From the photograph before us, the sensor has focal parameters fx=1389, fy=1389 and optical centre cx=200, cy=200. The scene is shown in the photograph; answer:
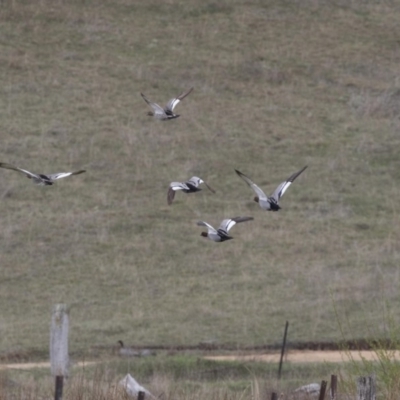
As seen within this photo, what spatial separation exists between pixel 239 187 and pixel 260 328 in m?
11.6

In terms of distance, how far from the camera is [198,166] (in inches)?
1420

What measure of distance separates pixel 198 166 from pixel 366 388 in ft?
87.7

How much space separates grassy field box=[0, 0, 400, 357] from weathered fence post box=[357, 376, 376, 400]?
31.7ft

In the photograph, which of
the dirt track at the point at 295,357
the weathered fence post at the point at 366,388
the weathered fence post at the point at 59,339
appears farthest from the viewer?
the dirt track at the point at 295,357

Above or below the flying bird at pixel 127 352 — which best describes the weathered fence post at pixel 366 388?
above

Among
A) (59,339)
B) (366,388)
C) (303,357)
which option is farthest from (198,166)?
(366,388)

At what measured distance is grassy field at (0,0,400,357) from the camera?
83.5 ft

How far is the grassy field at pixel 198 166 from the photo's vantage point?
2545cm

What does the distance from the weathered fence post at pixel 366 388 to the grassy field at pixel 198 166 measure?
9.68 metres

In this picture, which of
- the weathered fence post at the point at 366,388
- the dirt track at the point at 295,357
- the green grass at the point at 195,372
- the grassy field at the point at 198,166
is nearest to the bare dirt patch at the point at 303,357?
the dirt track at the point at 295,357

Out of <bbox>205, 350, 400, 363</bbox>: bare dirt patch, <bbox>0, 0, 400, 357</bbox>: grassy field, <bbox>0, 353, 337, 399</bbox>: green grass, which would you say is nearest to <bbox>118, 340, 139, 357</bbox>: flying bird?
<bbox>0, 353, 337, 399</bbox>: green grass

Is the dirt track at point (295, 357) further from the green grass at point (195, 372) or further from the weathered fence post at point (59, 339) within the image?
the weathered fence post at point (59, 339)

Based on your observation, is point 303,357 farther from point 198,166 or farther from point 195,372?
point 198,166

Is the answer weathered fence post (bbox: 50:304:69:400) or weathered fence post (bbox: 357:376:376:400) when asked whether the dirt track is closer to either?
weathered fence post (bbox: 50:304:69:400)
